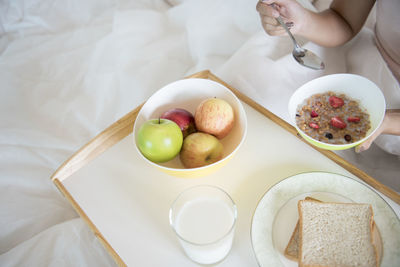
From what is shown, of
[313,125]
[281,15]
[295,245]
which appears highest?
[281,15]

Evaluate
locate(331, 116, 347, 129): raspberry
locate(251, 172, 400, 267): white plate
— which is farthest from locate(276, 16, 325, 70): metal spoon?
locate(251, 172, 400, 267): white plate

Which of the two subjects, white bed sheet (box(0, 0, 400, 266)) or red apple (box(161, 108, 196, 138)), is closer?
red apple (box(161, 108, 196, 138))

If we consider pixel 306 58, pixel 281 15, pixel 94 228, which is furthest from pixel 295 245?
pixel 281 15

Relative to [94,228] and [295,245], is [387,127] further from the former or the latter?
[94,228]

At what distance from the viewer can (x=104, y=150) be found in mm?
757

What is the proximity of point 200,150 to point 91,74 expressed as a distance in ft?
2.54

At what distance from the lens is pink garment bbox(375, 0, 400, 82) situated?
2.48 feet

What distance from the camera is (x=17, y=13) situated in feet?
4.49

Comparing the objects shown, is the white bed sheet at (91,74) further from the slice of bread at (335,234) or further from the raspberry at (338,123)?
the slice of bread at (335,234)

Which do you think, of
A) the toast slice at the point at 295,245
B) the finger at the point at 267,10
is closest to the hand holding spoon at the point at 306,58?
the finger at the point at 267,10

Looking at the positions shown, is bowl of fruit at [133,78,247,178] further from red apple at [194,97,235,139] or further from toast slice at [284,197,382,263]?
toast slice at [284,197,382,263]

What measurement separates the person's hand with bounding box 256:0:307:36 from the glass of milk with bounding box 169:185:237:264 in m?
0.52

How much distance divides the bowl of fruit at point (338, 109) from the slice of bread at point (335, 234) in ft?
0.45

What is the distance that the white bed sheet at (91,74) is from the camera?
0.86 metres
